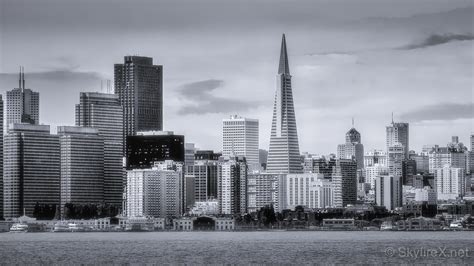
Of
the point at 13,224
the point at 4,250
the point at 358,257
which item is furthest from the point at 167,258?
the point at 13,224

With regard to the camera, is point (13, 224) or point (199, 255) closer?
point (199, 255)

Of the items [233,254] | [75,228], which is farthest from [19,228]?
[233,254]

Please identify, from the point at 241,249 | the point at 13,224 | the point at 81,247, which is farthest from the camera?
the point at 13,224

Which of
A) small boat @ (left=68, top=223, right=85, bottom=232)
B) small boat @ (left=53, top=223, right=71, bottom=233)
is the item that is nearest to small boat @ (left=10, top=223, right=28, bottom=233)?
small boat @ (left=53, top=223, right=71, bottom=233)

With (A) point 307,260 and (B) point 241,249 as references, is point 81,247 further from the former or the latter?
(A) point 307,260

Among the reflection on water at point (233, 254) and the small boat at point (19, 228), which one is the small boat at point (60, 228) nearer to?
the small boat at point (19, 228)

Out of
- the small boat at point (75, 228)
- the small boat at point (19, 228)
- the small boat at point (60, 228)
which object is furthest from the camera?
the small boat at point (75, 228)

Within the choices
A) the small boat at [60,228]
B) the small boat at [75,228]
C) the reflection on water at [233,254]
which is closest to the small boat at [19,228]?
the small boat at [60,228]

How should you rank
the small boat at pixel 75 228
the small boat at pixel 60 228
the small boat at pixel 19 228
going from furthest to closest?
the small boat at pixel 75 228, the small boat at pixel 60 228, the small boat at pixel 19 228

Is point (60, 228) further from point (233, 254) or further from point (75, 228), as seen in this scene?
point (233, 254)
